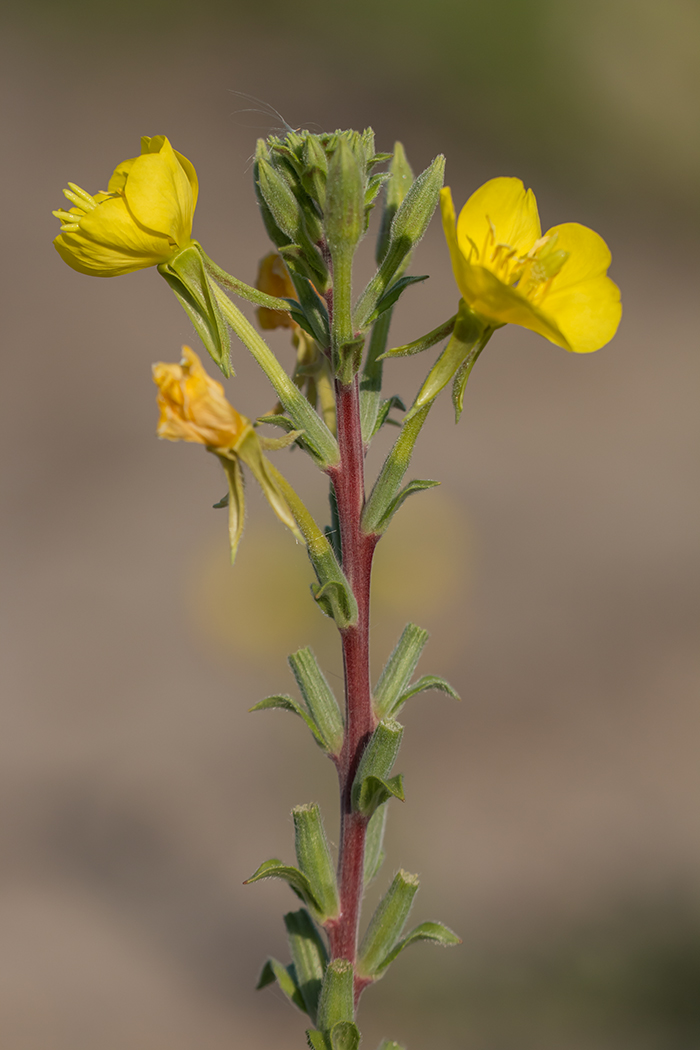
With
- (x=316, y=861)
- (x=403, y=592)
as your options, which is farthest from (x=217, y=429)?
(x=403, y=592)

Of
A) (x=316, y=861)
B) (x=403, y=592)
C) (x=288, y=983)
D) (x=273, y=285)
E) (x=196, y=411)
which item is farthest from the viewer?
(x=403, y=592)

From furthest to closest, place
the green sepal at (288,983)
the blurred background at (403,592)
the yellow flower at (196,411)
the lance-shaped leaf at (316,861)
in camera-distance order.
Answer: the blurred background at (403,592) < the green sepal at (288,983) < the lance-shaped leaf at (316,861) < the yellow flower at (196,411)

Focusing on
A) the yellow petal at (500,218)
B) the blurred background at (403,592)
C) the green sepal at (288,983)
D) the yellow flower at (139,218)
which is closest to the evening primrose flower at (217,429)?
the yellow flower at (139,218)

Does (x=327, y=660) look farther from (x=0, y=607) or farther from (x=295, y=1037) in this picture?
(x=0, y=607)

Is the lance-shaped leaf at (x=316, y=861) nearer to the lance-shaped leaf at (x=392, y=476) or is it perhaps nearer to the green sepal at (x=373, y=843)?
the green sepal at (x=373, y=843)

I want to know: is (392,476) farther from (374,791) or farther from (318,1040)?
(318,1040)

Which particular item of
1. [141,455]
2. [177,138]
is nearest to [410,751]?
[141,455]
